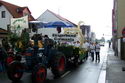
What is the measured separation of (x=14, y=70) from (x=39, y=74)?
49.4 inches

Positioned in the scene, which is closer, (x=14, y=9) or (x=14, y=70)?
(x=14, y=70)

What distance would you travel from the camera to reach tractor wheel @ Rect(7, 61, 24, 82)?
430 inches

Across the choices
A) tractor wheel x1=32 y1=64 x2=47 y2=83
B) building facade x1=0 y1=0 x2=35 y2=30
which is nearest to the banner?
tractor wheel x1=32 y1=64 x2=47 y2=83

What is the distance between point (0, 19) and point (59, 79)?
111 feet

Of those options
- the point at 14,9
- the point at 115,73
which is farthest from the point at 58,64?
the point at 14,9

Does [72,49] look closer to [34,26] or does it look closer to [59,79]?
[34,26]

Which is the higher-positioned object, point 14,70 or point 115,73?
point 14,70

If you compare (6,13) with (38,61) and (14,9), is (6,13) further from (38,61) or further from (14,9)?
(38,61)

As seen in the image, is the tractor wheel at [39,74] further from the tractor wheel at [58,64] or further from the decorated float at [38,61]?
the tractor wheel at [58,64]

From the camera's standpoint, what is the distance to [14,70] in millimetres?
11039

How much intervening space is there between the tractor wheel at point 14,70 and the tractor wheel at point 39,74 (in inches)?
38.4

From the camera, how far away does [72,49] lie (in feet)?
53.0

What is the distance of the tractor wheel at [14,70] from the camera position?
35.8 ft

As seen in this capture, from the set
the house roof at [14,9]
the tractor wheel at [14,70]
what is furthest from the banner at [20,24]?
the house roof at [14,9]
